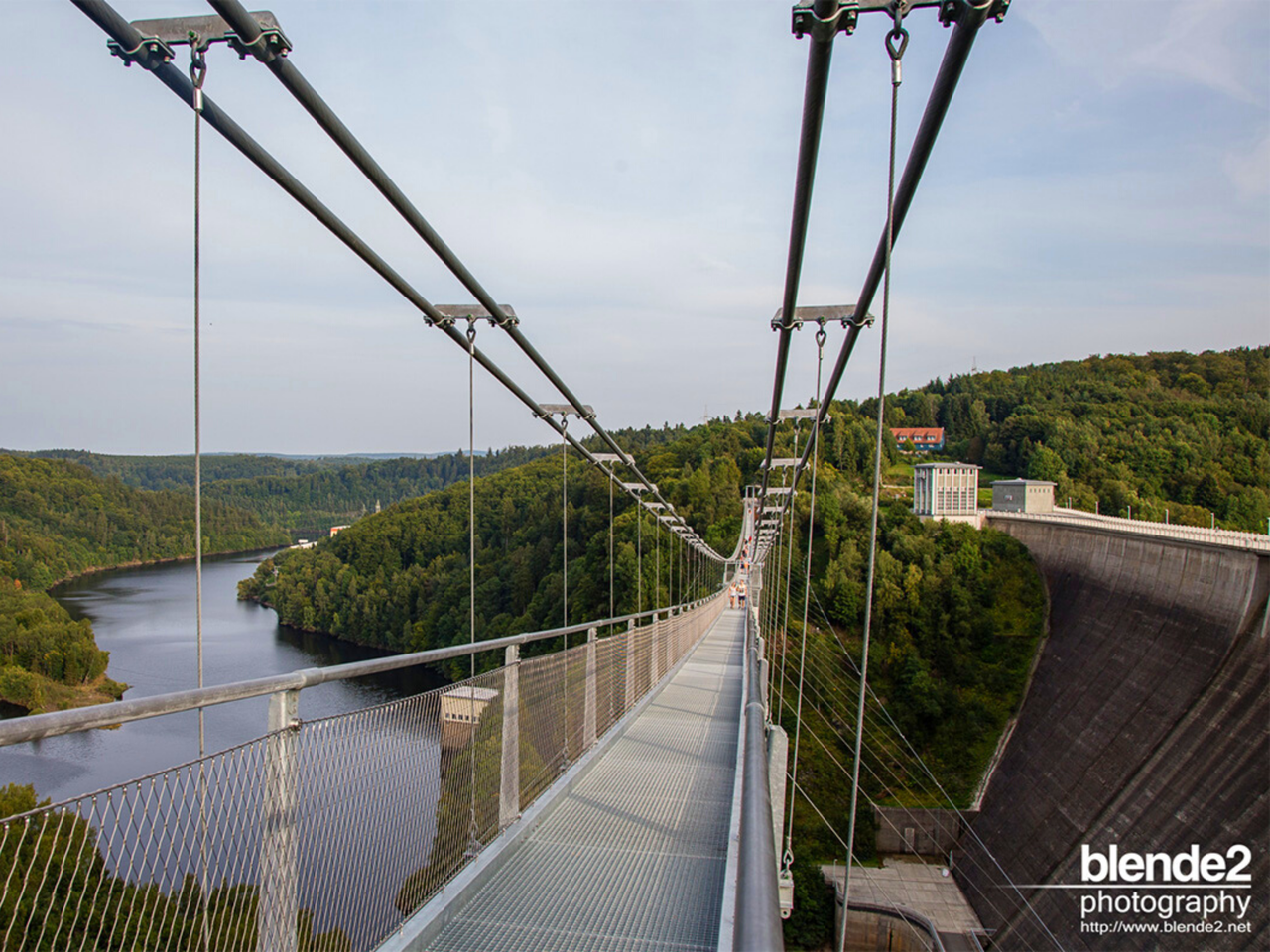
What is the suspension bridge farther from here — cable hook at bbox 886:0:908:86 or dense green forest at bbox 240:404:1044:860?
dense green forest at bbox 240:404:1044:860

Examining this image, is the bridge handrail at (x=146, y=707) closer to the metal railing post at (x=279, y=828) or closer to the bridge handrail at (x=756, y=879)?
the metal railing post at (x=279, y=828)

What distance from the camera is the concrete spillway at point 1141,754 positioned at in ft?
47.0

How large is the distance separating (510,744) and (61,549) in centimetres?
4105

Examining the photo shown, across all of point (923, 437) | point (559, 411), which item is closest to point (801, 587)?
point (559, 411)

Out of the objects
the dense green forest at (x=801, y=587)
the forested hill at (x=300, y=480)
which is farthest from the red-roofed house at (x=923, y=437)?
the forested hill at (x=300, y=480)

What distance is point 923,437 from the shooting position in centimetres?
6975

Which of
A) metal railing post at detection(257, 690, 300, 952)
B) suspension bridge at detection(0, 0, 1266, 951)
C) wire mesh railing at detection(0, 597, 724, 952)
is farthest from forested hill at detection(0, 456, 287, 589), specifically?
metal railing post at detection(257, 690, 300, 952)

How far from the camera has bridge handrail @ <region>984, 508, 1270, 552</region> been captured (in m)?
18.4

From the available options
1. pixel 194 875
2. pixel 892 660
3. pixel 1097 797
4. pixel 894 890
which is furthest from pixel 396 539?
pixel 194 875

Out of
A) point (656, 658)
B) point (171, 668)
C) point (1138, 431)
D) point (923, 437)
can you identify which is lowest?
point (171, 668)

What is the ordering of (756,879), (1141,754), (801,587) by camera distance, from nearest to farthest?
(756,879) < (1141,754) < (801,587)

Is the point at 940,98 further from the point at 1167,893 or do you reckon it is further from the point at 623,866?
the point at 1167,893

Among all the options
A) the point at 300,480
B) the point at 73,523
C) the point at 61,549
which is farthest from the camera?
the point at 300,480

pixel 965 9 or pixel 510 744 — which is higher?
pixel 965 9
